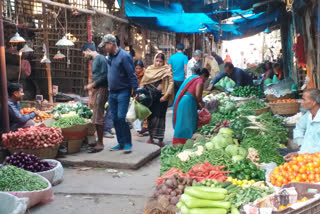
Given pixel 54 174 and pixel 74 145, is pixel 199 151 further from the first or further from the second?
pixel 74 145

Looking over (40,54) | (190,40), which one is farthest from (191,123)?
(190,40)

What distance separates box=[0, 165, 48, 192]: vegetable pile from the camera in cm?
442

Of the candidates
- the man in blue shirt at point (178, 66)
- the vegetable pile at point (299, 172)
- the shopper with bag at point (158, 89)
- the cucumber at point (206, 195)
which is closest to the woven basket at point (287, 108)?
the shopper with bag at point (158, 89)

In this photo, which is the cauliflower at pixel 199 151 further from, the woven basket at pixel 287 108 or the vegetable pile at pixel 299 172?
the woven basket at pixel 287 108

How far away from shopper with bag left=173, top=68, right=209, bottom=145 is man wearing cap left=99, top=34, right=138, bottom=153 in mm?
934

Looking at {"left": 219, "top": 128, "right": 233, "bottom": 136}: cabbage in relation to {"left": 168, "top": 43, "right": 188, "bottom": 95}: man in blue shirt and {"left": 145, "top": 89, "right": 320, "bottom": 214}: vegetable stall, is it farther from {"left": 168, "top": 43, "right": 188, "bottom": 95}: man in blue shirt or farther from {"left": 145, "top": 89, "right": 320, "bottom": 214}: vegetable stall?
{"left": 168, "top": 43, "right": 188, "bottom": 95}: man in blue shirt

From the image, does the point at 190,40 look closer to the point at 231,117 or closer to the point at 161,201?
the point at 231,117

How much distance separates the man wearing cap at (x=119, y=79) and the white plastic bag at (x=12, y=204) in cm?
331

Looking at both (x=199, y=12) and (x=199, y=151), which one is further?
(x=199, y=12)

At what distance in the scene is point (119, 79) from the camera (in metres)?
6.67

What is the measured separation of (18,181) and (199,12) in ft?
24.8

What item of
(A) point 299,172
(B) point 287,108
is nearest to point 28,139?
(A) point 299,172

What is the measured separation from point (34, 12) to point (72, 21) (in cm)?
220

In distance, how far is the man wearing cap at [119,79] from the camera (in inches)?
261
